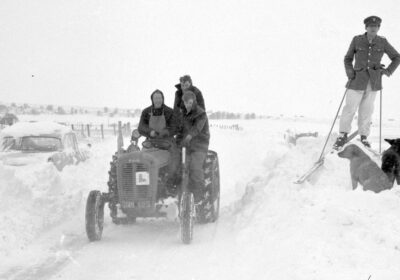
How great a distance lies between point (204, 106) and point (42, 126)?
5.70 metres

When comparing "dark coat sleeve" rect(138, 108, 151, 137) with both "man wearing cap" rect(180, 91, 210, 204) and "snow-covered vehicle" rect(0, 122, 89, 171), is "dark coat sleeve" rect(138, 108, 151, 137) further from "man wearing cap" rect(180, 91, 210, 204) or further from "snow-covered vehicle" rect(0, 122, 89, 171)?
"snow-covered vehicle" rect(0, 122, 89, 171)

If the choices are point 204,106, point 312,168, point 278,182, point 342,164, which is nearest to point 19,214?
point 204,106

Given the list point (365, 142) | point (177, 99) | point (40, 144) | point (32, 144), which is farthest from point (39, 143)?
point (365, 142)

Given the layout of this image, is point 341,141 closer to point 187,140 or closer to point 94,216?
point 187,140

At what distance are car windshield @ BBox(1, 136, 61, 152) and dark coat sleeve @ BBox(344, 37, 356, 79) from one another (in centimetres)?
741

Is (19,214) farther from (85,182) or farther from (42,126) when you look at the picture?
(42,126)

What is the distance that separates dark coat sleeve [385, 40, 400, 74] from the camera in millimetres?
Result: 8588

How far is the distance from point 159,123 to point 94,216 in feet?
7.31

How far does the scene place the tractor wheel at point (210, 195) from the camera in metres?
7.45

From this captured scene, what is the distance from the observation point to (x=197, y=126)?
24.3 ft

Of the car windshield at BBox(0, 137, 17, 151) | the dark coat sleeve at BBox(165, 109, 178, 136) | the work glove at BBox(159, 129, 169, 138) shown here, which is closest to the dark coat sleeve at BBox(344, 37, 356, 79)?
the dark coat sleeve at BBox(165, 109, 178, 136)

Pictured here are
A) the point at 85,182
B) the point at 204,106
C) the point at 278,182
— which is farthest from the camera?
the point at 85,182

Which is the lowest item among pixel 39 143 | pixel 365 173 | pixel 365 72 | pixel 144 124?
pixel 39 143

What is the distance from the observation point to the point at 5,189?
25.5 feet
